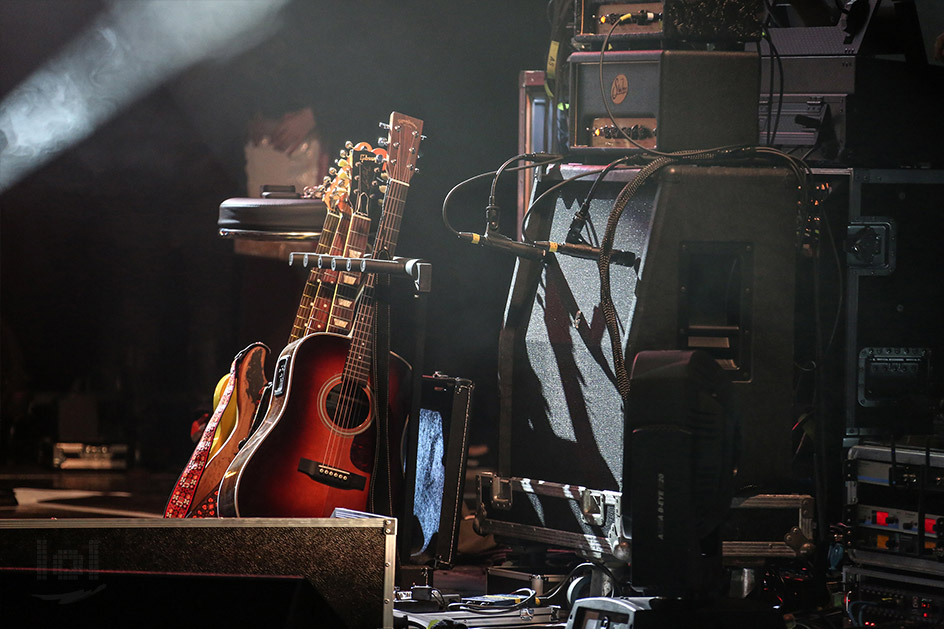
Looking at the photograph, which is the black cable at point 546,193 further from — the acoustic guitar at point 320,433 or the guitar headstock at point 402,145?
the guitar headstock at point 402,145

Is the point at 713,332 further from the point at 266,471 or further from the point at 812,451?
the point at 266,471

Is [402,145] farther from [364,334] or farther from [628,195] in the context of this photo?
[628,195]

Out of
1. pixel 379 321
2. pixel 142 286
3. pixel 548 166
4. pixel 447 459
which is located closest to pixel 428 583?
pixel 447 459

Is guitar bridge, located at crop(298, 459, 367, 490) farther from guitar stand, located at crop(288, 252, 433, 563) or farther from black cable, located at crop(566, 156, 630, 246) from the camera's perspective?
black cable, located at crop(566, 156, 630, 246)

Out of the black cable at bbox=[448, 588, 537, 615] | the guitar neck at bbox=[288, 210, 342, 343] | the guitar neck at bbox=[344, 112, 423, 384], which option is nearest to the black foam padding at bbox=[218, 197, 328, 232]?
the guitar neck at bbox=[288, 210, 342, 343]

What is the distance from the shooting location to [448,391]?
3588mm

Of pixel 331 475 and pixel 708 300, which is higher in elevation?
pixel 708 300

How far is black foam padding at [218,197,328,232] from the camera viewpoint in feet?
12.7

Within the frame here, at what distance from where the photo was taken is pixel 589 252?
286cm

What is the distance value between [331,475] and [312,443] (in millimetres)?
128

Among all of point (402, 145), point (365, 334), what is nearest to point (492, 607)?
point (365, 334)

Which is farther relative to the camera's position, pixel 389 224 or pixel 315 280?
pixel 315 280

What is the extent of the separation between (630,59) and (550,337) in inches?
35.0

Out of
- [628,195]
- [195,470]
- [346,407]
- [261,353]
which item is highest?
[628,195]
